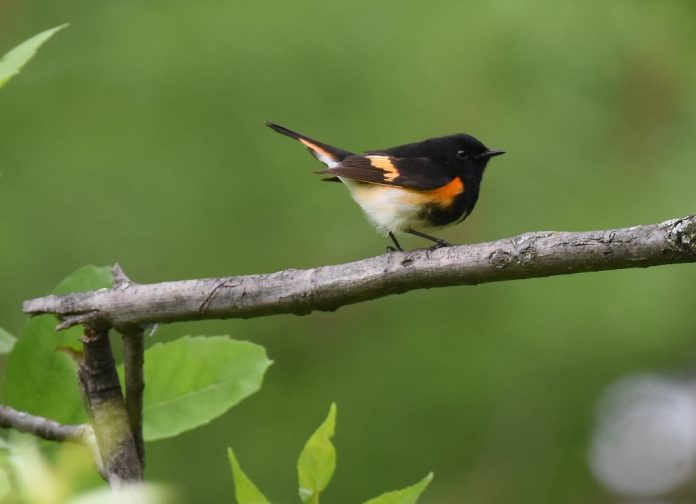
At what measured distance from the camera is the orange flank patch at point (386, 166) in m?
3.73

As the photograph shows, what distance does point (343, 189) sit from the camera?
423 centimetres

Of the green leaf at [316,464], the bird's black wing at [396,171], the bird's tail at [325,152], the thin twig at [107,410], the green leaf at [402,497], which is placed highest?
the green leaf at [316,464]

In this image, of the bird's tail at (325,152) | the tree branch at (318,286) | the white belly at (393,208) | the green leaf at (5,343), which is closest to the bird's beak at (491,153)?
→ the white belly at (393,208)

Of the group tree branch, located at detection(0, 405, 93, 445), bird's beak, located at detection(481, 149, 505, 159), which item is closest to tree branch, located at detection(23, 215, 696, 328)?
tree branch, located at detection(0, 405, 93, 445)

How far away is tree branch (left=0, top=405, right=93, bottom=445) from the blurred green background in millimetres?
2019

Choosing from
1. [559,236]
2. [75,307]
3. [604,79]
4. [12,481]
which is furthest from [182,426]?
[604,79]

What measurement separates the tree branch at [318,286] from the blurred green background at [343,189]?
1914 mm

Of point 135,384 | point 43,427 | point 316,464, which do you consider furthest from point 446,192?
point 316,464

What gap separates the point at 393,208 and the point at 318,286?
2.06 metres

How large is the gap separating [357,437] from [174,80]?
5.45 ft

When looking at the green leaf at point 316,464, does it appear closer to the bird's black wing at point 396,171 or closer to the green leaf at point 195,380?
the green leaf at point 195,380

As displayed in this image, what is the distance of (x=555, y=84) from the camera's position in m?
4.07

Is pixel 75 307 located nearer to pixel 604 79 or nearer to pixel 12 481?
pixel 12 481

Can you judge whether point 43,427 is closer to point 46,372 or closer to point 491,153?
point 46,372
